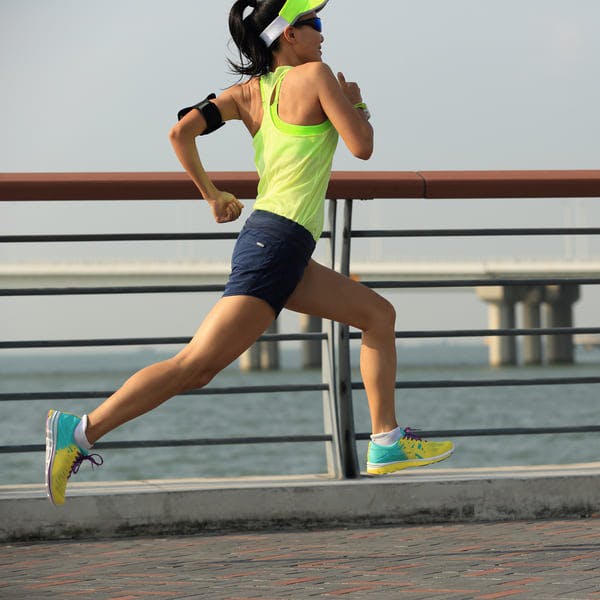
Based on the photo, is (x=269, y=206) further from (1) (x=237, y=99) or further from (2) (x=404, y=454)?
(2) (x=404, y=454)

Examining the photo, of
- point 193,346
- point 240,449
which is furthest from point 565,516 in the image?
point 240,449

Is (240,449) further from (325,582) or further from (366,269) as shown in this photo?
(325,582)

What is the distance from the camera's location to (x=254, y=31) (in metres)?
4.16

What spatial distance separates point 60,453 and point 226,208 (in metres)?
0.93

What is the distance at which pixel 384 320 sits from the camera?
14.1 feet

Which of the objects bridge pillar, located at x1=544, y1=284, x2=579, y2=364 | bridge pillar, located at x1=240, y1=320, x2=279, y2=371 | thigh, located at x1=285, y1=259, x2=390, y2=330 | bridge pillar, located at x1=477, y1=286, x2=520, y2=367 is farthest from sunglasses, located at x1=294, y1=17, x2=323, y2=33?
bridge pillar, located at x1=240, y1=320, x2=279, y2=371

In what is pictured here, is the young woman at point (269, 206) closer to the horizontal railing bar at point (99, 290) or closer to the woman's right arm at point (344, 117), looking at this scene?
the woman's right arm at point (344, 117)

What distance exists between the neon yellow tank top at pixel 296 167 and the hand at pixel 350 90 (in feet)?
0.33

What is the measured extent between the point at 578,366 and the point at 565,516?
269 feet

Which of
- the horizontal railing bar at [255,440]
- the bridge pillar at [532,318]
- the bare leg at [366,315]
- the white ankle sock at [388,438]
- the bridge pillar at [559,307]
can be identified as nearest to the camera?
the bare leg at [366,315]

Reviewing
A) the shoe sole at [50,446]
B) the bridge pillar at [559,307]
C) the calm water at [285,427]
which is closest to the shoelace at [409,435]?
the shoe sole at [50,446]

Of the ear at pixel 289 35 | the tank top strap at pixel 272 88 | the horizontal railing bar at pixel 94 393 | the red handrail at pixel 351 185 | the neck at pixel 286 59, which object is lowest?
the horizontal railing bar at pixel 94 393

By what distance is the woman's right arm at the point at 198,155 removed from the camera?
4.18 meters

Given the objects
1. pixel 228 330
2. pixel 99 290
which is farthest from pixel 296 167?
pixel 99 290
